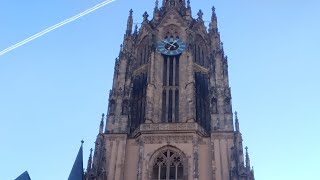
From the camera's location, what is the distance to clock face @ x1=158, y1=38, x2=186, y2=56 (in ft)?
158

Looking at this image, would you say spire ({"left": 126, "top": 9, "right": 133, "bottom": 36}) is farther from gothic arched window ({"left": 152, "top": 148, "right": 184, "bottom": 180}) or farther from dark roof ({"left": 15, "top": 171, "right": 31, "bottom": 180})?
dark roof ({"left": 15, "top": 171, "right": 31, "bottom": 180})

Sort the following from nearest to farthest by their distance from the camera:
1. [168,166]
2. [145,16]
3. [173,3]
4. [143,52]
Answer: [168,166], [143,52], [145,16], [173,3]

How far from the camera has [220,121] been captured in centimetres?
4159

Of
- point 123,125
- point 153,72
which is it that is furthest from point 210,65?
point 123,125

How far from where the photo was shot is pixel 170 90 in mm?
45406

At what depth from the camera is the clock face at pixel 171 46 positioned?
158ft

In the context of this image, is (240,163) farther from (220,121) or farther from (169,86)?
(169,86)

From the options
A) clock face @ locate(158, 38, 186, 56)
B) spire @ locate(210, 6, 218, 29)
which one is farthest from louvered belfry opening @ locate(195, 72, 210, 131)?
spire @ locate(210, 6, 218, 29)

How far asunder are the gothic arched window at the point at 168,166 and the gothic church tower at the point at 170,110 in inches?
2.9

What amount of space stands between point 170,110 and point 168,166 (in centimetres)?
625

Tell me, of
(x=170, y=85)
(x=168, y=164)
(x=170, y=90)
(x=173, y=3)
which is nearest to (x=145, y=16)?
(x=173, y=3)

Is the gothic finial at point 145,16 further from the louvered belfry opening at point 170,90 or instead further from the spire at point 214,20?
the louvered belfry opening at point 170,90

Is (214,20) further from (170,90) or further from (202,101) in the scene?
(202,101)

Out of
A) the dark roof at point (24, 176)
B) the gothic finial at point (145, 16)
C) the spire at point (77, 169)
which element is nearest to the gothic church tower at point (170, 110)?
the gothic finial at point (145, 16)
